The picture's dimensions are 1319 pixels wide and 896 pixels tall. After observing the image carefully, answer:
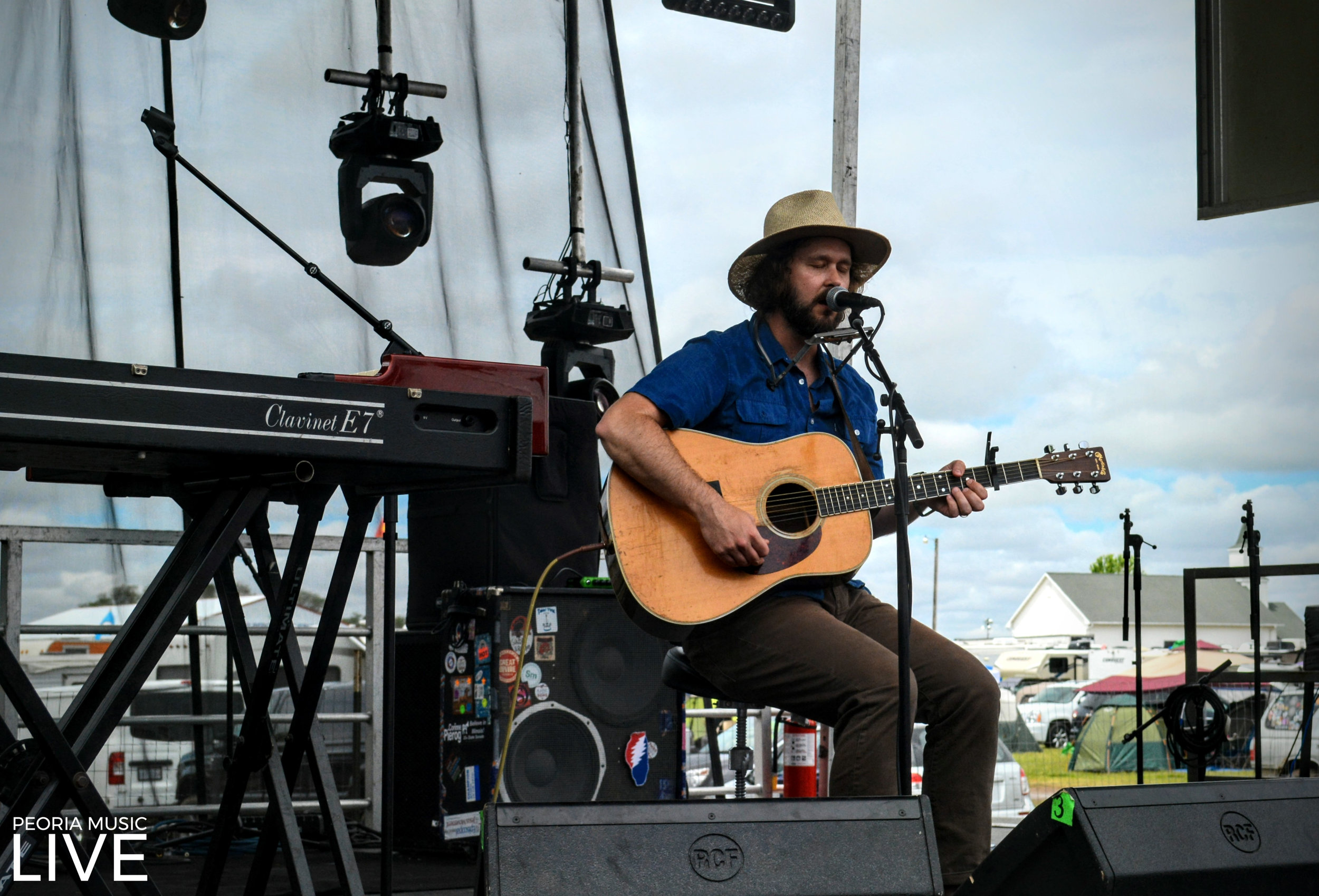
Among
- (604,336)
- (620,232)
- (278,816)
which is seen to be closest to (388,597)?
(278,816)

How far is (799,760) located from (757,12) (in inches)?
101

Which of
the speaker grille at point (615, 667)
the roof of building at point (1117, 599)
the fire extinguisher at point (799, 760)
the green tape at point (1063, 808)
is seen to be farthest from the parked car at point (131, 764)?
the roof of building at point (1117, 599)

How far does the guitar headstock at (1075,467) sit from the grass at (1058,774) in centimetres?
1143

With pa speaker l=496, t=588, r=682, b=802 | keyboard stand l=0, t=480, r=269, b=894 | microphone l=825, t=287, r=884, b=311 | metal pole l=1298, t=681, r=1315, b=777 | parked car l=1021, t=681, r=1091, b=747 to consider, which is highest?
microphone l=825, t=287, r=884, b=311

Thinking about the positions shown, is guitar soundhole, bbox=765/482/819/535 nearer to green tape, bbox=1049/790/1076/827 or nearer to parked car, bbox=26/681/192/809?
green tape, bbox=1049/790/1076/827

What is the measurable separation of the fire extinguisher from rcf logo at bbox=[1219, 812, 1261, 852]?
5.85 feet

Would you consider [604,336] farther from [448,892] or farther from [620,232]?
[448,892]

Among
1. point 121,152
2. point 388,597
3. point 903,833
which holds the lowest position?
point 903,833

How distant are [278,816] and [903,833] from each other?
102cm

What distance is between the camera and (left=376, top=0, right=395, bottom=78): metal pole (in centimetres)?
386

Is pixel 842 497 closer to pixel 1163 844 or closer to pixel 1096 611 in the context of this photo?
pixel 1163 844

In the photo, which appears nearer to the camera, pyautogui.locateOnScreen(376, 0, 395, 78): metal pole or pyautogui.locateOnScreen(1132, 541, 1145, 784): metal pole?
pyautogui.locateOnScreen(376, 0, 395, 78): metal pole

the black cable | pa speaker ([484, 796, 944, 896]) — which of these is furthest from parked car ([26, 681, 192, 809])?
the black cable

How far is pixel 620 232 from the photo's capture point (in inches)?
193
